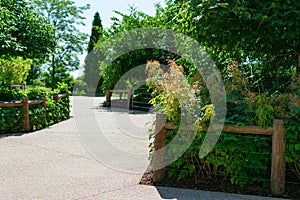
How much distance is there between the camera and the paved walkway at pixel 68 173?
3.39 metres

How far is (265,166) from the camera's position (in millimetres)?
3562

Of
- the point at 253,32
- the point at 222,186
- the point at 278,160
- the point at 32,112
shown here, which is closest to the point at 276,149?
the point at 278,160

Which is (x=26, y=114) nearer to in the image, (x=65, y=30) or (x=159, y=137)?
(x=159, y=137)

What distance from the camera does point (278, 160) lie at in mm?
3424

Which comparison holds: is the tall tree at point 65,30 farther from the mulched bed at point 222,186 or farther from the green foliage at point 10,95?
the mulched bed at point 222,186

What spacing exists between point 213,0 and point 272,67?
7.59 ft

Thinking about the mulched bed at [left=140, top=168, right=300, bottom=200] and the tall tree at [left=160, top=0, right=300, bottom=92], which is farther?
the tall tree at [left=160, top=0, right=300, bottom=92]

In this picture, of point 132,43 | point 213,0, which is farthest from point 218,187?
point 132,43

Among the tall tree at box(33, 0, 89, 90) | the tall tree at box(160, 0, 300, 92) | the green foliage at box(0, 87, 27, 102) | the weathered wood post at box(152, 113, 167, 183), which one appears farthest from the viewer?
the tall tree at box(33, 0, 89, 90)

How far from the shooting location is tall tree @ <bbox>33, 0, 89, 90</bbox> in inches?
971

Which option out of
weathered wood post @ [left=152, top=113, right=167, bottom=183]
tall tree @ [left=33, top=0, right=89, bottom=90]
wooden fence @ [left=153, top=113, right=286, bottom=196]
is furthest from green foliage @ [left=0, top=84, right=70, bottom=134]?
tall tree @ [left=33, top=0, right=89, bottom=90]

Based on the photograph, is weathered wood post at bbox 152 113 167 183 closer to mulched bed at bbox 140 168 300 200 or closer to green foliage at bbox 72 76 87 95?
mulched bed at bbox 140 168 300 200

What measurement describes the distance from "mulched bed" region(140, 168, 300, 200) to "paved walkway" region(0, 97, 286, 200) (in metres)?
0.12

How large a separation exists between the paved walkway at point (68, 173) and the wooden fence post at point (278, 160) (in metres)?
0.30
